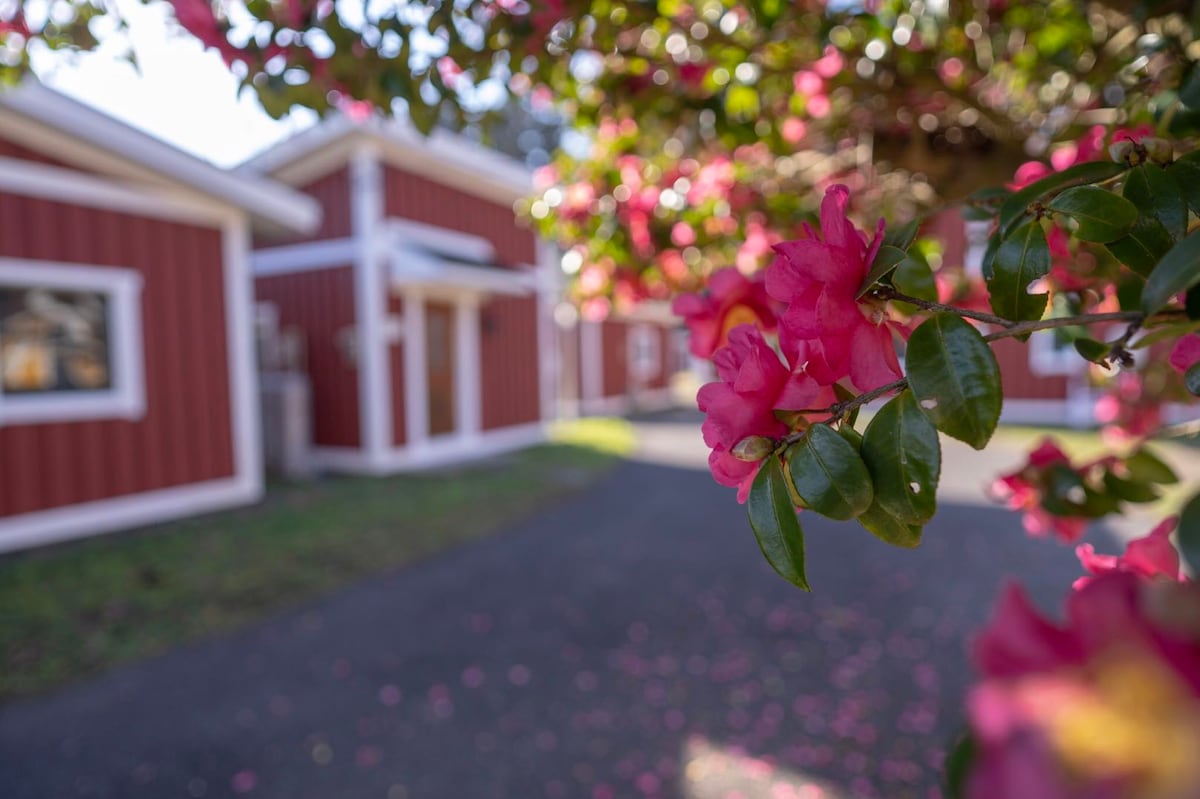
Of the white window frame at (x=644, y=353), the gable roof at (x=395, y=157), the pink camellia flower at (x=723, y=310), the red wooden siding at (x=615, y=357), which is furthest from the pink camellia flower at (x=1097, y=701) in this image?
the white window frame at (x=644, y=353)

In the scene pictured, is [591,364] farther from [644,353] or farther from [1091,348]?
[1091,348]

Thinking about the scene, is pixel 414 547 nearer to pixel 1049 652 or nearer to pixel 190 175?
pixel 190 175

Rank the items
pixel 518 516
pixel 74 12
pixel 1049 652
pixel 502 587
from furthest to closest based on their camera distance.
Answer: pixel 518 516 → pixel 502 587 → pixel 74 12 → pixel 1049 652

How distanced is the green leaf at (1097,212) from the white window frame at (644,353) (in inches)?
667

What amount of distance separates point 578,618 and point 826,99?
273cm

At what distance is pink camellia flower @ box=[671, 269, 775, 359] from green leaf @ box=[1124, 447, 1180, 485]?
0.73 metres

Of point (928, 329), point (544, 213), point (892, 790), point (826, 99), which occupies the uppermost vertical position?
point (826, 99)

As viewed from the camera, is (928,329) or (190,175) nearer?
(928,329)

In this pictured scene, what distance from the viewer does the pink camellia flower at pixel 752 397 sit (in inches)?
22.0

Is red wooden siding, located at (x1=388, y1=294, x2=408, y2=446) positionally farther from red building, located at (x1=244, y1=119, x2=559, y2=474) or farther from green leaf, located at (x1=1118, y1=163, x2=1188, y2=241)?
green leaf, located at (x1=1118, y1=163, x2=1188, y2=241)

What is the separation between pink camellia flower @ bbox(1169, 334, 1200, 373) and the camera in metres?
0.60

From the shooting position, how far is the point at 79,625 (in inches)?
150

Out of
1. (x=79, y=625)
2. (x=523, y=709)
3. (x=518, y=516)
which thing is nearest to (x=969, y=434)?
(x=523, y=709)

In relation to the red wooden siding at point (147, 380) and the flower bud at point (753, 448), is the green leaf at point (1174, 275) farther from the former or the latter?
the red wooden siding at point (147, 380)
